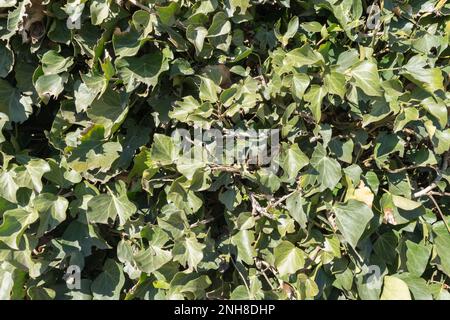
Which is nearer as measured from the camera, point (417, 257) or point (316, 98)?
point (316, 98)

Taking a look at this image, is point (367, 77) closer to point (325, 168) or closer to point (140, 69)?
point (325, 168)

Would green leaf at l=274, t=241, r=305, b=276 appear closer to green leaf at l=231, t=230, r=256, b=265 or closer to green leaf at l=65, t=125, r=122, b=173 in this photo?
green leaf at l=231, t=230, r=256, b=265

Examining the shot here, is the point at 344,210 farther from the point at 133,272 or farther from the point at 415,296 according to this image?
the point at 133,272

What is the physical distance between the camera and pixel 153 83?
1524 mm

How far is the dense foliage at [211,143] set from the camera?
1.55 metres

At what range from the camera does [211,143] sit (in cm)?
159

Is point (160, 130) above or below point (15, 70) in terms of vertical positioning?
below

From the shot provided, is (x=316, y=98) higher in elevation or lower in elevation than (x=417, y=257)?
higher

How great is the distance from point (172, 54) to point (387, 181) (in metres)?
0.90

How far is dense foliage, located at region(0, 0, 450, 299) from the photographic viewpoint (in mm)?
1547

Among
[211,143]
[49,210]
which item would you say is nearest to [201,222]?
[211,143]

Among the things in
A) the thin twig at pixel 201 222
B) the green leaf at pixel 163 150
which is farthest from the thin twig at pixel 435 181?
the green leaf at pixel 163 150

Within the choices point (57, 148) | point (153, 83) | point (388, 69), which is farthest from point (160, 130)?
point (388, 69)

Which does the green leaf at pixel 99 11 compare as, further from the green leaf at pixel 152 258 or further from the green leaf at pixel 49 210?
the green leaf at pixel 152 258
